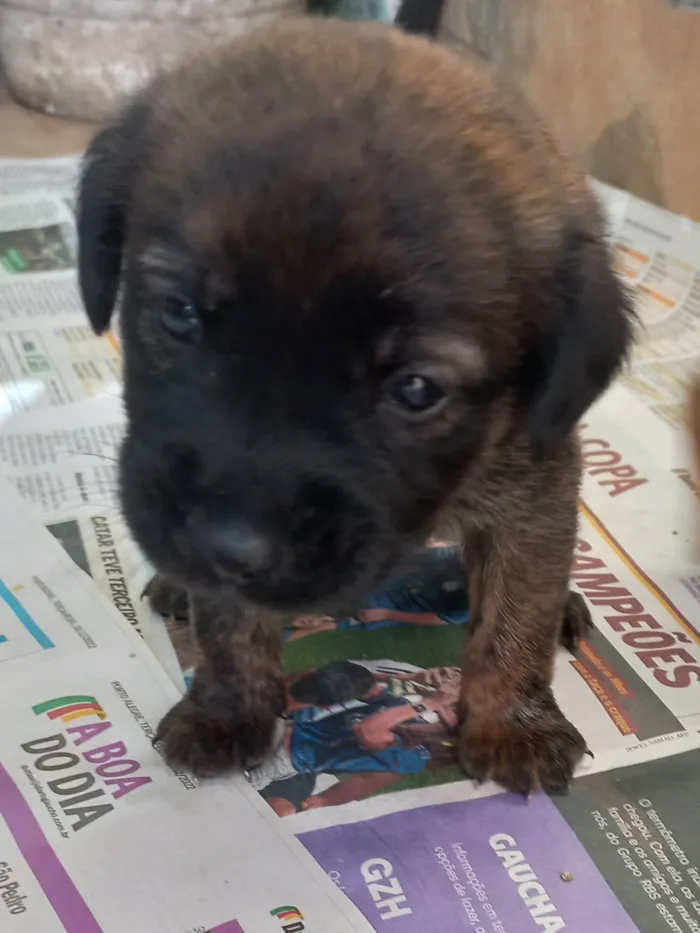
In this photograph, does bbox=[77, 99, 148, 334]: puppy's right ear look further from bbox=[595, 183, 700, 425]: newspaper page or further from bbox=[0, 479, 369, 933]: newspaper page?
bbox=[595, 183, 700, 425]: newspaper page

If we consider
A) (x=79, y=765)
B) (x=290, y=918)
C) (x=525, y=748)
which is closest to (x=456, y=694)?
(x=525, y=748)

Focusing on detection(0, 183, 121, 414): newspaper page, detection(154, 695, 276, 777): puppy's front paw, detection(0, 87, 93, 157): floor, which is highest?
detection(154, 695, 276, 777): puppy's front paw

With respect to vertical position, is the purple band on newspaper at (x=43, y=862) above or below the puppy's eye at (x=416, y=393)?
below

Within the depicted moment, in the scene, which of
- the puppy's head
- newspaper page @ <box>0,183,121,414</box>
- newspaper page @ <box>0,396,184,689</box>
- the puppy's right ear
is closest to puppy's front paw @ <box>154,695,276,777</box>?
newspaper page @ <box>0,396,184,689</box>

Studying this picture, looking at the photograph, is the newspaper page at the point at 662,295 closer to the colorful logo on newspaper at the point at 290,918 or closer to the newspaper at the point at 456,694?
the newspaper at the point at 456,694

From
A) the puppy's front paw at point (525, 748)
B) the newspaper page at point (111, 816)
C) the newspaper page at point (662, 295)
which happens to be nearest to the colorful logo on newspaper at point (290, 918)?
the newspaper page at point (111, 816)

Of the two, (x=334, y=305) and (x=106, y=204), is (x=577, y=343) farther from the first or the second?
(x=106, y=204)
